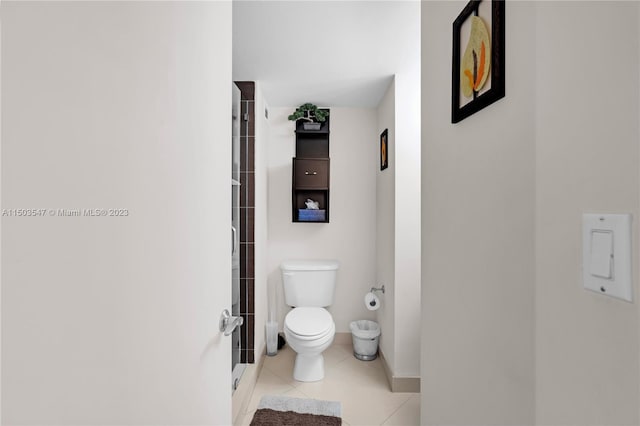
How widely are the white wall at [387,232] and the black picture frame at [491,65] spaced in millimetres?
1530

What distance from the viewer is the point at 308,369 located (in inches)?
102

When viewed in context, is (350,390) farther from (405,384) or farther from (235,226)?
(235,226)

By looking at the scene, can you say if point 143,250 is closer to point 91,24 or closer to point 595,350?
point 91,24

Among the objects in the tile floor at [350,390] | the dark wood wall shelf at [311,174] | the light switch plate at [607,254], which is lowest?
the tile floor at [350,390]

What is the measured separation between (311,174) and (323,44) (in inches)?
50.5

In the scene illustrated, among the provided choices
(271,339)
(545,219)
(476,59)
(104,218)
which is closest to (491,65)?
(476,59)

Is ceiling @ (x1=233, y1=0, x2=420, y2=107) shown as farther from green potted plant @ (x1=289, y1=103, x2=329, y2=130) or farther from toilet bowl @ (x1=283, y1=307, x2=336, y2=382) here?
toilet bowl @ (x1=283, y1=307, x2=336, y2=382)

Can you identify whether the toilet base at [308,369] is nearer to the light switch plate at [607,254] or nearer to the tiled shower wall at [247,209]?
the tiled shower wall at [247,209]

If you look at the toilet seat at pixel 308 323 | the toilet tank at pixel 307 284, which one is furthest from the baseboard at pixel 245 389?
the toilet tank at pixel 307 284

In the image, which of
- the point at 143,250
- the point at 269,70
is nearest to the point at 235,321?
the point at 143,250

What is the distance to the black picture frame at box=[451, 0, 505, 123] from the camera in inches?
30.5

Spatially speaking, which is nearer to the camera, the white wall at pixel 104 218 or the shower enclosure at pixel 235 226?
the white wall at pixel 104 218

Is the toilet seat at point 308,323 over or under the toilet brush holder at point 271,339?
over

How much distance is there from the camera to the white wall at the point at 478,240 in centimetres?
70
